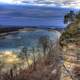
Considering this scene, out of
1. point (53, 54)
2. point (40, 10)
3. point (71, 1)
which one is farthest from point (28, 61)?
point (71, 1)

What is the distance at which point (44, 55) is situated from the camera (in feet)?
10.0

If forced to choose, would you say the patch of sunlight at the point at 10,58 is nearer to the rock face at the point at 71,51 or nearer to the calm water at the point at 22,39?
the calm water at the point at 22,39

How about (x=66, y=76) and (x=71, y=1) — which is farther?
(x=71, y=1)

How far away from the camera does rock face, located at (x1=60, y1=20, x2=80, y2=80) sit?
2999mm

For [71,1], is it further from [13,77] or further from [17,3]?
[13,77]

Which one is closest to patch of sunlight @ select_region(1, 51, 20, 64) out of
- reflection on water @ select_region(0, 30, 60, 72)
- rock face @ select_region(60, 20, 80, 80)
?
reflection on water @ select_region(0, 30, 60, 72)

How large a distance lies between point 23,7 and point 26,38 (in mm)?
A: 444

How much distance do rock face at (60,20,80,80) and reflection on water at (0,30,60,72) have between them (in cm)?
14

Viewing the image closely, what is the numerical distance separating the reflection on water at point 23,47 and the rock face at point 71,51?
0.14 metres

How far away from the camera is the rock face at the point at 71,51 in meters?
3.00

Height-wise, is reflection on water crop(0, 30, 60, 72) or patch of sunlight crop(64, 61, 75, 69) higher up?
reflection on water crop(0, 30, 60, 72)

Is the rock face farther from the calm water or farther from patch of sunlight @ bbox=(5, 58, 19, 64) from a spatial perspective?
patch of sunlight @ bbox=(5, 58, 19, 64)

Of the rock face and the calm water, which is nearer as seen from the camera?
the rock face

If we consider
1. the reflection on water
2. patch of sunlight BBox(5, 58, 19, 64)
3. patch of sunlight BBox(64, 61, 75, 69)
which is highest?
the reflection on water
